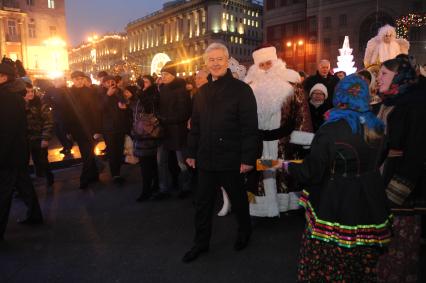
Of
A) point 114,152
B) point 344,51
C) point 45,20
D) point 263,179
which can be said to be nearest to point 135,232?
point 263,179

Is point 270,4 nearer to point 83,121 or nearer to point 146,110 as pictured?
point 83,121

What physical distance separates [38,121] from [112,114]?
148 cm

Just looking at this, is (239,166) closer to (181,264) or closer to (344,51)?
(181,264)

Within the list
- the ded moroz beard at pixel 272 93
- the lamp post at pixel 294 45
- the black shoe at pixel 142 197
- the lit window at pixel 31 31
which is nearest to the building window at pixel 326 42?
the lamp post at pixel 294 45

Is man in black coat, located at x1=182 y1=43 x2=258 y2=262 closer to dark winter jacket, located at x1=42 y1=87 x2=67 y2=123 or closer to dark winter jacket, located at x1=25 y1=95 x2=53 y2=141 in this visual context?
dark winter jacket, located at x1=25 y1=95 x2=53 y2=141

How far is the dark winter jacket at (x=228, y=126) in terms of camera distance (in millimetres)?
3881

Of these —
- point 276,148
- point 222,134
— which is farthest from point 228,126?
point 276,148

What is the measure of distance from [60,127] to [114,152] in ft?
16.3

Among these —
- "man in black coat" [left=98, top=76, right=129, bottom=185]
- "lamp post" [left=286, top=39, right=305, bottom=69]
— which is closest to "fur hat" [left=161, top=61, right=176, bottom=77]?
"man in black coat" [left=98, top=76, right=129, bottom=185]

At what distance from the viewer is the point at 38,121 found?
24.1ft

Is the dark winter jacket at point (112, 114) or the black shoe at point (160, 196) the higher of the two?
the dark winter jacket at point (112, 114)

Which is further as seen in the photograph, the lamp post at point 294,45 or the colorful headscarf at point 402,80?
the lamp post at point 294,45

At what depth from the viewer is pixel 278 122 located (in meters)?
4.70

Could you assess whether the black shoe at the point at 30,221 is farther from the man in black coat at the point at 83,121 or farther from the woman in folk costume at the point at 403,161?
the woman in folk costume at the point at 403,161
